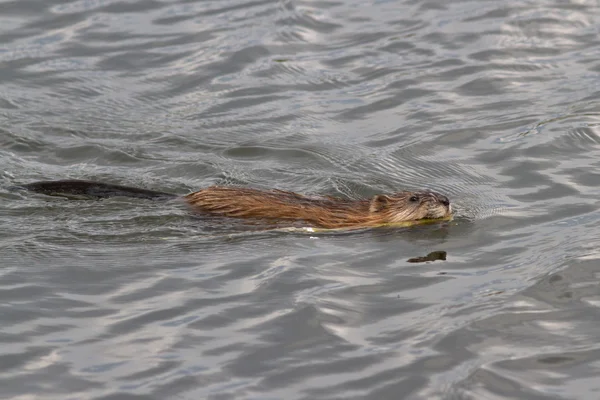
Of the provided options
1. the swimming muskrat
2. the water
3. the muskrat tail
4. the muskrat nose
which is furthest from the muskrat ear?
the muskrat tail

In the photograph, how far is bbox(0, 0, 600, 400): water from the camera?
520 centimetres

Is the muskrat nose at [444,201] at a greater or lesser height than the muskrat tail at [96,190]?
lesser

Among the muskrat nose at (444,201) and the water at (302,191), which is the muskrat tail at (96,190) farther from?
the muskrat nose at (444,201)

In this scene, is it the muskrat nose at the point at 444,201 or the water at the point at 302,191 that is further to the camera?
the muskrat nose at the point at 444,201

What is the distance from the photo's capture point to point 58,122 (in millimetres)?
9484

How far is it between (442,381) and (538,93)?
18.4 ft

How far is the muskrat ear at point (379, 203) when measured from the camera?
724cm

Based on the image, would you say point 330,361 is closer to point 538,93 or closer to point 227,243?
point 227,243

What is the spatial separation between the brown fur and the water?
14cm

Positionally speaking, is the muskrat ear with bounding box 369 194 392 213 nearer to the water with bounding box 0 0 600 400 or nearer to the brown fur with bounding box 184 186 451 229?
the brown fur with bounding box 184 186 451 229

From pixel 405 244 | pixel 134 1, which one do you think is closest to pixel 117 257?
pixel 405 244

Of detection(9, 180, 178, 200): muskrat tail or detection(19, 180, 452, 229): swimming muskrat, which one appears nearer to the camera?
detection(19, 180, 452, 229): swimming muskrat

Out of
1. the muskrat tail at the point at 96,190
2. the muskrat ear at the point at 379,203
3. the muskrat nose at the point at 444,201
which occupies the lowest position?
the muskrat nose at the point at 444,201

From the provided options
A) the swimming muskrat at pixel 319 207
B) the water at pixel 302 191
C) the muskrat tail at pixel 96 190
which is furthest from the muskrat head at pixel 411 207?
the muskrat tail at pixel 96 190
